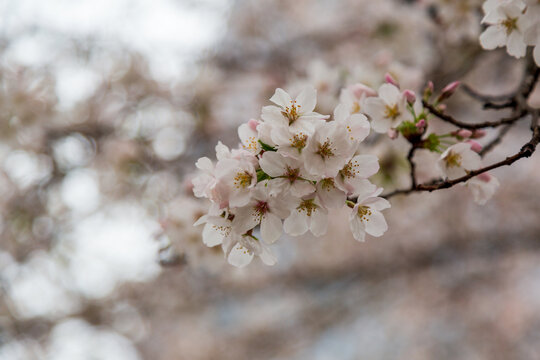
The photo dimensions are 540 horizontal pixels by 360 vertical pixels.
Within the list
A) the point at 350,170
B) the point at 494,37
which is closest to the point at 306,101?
the point at 350,170

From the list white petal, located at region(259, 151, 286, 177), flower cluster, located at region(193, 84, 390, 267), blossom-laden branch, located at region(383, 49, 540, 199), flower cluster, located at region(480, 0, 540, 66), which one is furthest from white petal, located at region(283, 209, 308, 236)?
flower cluster, located at region(480, 0, 540, 66)

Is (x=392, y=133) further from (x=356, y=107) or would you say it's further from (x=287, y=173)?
(x=287, y=173)

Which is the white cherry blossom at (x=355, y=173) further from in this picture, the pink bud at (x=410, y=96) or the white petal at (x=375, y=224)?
the pink bud at (x=410, y=96)

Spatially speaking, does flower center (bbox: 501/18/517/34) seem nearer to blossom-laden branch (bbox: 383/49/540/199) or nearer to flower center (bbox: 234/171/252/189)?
blossom-laden branch (bbox: 383/49/540/199)

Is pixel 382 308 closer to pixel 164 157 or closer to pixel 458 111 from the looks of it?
pixel 458 111

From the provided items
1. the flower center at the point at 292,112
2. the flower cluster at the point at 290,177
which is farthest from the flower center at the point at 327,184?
the flower center at the point at 292,112

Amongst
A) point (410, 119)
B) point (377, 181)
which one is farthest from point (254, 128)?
point (377, 181)
